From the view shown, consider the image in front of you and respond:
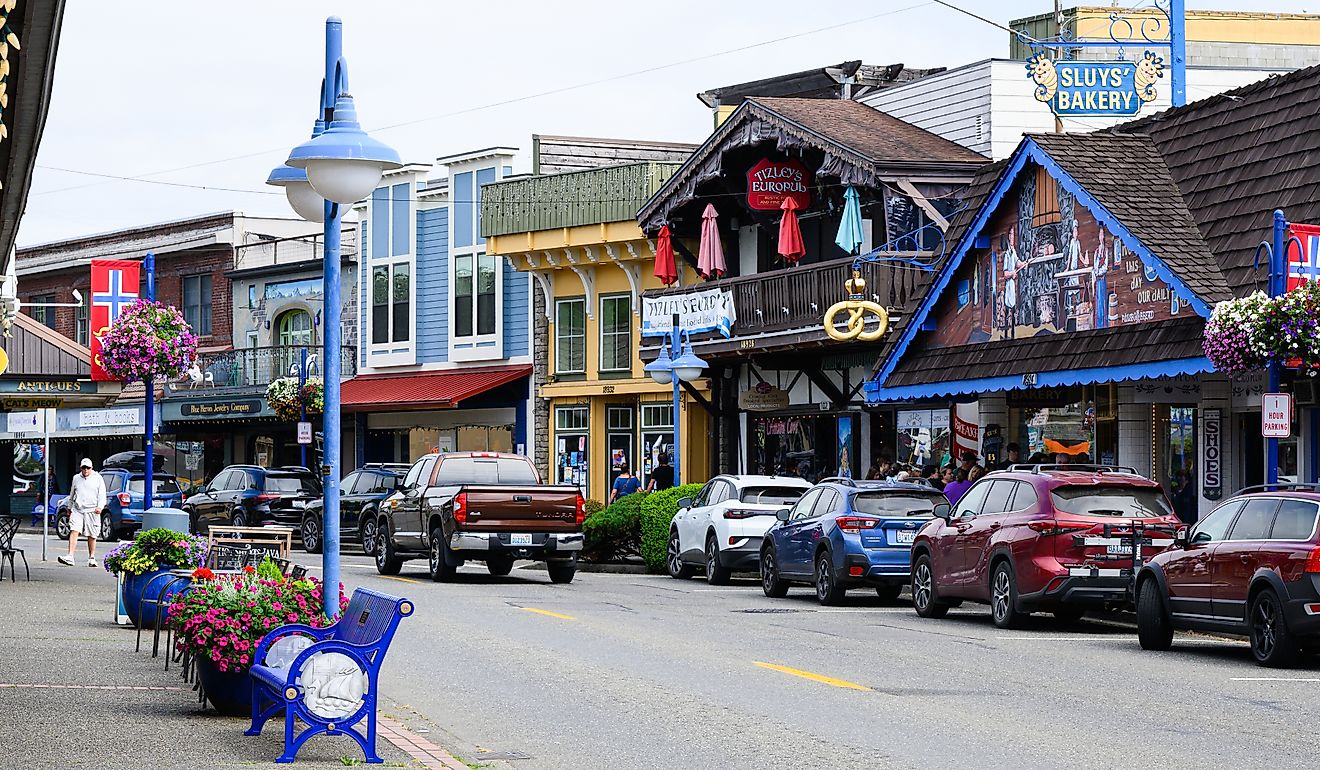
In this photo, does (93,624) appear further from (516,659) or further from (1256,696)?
(1256,696)

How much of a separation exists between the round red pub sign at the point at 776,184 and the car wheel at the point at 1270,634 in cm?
2031

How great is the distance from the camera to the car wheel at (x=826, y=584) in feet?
75.5

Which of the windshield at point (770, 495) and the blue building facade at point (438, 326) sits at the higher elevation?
the blue building facade at point (438, 326)

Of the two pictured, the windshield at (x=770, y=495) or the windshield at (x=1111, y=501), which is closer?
the windshield at (x=1111, y=501)

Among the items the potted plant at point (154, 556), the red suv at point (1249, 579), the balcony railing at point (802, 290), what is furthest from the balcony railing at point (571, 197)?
the red suv at point (1249, 579)

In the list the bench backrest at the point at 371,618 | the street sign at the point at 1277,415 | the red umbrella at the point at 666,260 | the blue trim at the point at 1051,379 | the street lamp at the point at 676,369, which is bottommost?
the bench backrest at the point at 371,618

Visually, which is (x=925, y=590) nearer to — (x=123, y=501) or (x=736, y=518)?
(x=736, y=518)

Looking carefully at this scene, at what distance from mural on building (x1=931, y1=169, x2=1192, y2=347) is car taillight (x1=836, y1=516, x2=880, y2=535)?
4706 millimetres

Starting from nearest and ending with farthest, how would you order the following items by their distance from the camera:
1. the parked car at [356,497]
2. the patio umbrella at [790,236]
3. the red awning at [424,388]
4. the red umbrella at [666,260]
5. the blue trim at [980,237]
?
the blue trim at [980,237] < the patio umbrella at [790,236] < the parked car at [356,497] < the red umbrella at [666,260] < the red awning at [424,388]

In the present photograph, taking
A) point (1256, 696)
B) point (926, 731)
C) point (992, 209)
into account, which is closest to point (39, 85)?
point (926, 731)

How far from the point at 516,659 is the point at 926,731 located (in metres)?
5.50

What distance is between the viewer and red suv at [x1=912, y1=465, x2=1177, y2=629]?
18.6 meters

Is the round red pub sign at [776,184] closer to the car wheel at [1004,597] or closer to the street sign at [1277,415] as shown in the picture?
the car wheel at [1004,597]

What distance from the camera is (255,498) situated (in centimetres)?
3894
